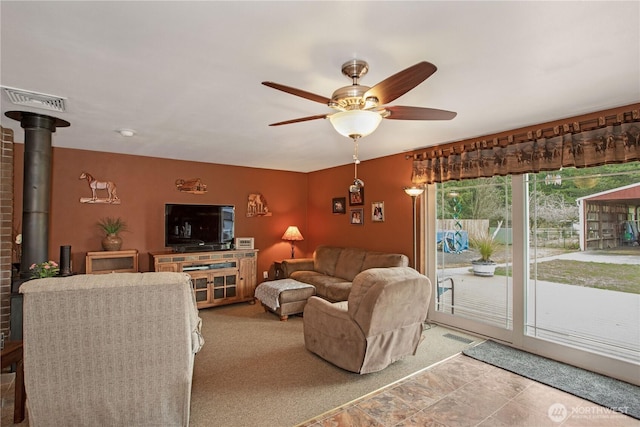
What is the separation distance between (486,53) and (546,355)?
3123mm

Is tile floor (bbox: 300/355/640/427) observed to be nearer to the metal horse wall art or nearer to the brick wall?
the brick wall

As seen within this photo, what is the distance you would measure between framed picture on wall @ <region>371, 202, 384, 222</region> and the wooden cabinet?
367 centimetres

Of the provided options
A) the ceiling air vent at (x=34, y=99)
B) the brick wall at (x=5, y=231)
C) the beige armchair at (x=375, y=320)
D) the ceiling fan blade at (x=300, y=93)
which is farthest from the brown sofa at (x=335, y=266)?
the ceiling air vent at (x=34, y=99)

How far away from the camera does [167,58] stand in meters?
2.05

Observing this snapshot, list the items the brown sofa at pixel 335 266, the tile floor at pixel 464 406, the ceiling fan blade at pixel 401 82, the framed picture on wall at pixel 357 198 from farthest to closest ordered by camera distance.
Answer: the framed picture on wall at pixel 357 198 → the brown sofa at pixel 335 266 → the tile floor at pixel 464 406 → the ceiling fan blade at pixel 401 82

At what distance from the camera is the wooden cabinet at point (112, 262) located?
174 inches

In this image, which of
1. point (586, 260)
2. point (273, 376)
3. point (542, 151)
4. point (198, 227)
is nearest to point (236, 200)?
point (198, 227)

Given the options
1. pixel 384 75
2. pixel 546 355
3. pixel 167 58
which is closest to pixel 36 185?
pixel 167 58

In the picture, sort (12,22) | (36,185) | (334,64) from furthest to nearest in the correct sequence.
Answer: (36,185) < (334,64) < (12,22)

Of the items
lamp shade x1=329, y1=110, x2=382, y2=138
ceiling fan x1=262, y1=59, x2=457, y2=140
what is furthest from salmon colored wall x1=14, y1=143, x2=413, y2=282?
lamp shade x1=329, y1=110, x2=382, y2=138

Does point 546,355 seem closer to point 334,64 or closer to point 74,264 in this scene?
point 334,64

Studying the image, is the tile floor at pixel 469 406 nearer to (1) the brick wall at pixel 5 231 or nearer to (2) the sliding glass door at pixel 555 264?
A: (2) the sliding glass door at pixel 555 264

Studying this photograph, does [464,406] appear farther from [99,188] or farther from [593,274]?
[99,188]

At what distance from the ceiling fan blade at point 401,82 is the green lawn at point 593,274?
2.92m
